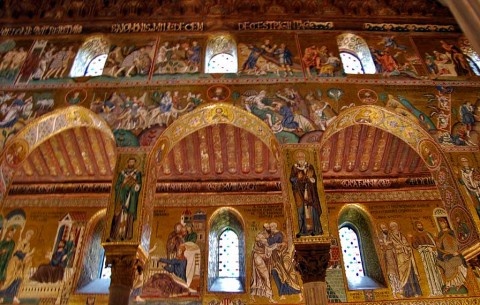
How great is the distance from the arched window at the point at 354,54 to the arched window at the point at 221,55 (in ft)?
9.02

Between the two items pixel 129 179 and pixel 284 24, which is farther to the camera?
pixel 284 24

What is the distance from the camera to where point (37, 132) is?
29.0 ft

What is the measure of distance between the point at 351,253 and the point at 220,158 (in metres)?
4.48

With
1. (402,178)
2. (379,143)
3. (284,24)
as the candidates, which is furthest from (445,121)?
(284,24)

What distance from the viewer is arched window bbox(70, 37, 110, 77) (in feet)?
32.6

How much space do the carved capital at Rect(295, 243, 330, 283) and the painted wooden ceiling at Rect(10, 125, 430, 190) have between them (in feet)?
14.1

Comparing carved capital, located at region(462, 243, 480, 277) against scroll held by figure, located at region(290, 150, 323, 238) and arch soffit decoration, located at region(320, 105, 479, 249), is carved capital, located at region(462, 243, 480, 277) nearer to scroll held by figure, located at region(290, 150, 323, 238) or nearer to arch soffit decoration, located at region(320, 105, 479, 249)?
arch soffit decoration, located at region(320, 105, 479, 249)

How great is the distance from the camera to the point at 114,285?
688cm

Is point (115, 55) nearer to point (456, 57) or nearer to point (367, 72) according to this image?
point (367, 72)

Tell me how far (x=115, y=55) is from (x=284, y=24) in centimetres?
434

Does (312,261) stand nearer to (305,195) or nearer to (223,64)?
(305,195)

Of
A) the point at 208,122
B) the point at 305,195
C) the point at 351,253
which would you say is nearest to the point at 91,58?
the point at 208,122

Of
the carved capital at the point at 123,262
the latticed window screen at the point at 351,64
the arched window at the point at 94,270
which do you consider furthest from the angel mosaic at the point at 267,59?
the arched window at the point at 94,270

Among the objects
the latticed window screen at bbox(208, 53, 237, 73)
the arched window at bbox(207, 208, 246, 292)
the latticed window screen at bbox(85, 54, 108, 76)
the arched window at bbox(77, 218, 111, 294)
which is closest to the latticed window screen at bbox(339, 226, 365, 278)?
the arched window at bbox(207, 208, 246, 292)
